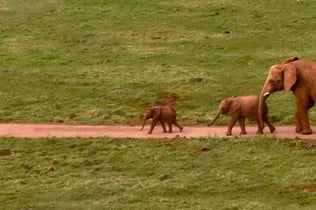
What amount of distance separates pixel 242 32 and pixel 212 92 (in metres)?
7.71

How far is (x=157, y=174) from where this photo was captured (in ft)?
56.6

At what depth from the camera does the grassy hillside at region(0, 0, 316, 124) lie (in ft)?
75.9

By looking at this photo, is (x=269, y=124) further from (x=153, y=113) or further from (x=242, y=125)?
(x=153, y=113)

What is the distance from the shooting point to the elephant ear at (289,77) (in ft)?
64.7

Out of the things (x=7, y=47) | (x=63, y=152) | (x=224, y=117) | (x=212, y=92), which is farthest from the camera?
(x=7, y=47)

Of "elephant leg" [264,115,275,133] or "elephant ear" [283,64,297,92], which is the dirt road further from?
"elephant ear" [283,64,297,92]

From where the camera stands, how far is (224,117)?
21641 millimetres

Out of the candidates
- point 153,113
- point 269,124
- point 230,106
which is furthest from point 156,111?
point 269,124

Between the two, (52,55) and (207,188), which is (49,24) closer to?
(52,55)

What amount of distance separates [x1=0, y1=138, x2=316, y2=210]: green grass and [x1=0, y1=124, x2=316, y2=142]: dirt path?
2.03 feet

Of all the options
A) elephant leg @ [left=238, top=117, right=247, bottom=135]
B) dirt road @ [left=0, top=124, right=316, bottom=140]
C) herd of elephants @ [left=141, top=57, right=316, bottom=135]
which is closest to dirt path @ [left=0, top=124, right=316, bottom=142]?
dirt road @ [left=0, top=124, right=316, bottom=140]

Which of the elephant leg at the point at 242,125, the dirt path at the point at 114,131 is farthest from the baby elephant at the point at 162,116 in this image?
the elephant leg at the point at 242,125

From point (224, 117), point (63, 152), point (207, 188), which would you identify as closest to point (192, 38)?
point (224, 117)

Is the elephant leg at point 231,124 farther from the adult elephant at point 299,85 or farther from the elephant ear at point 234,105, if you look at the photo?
the adult elephant at point 299,85
